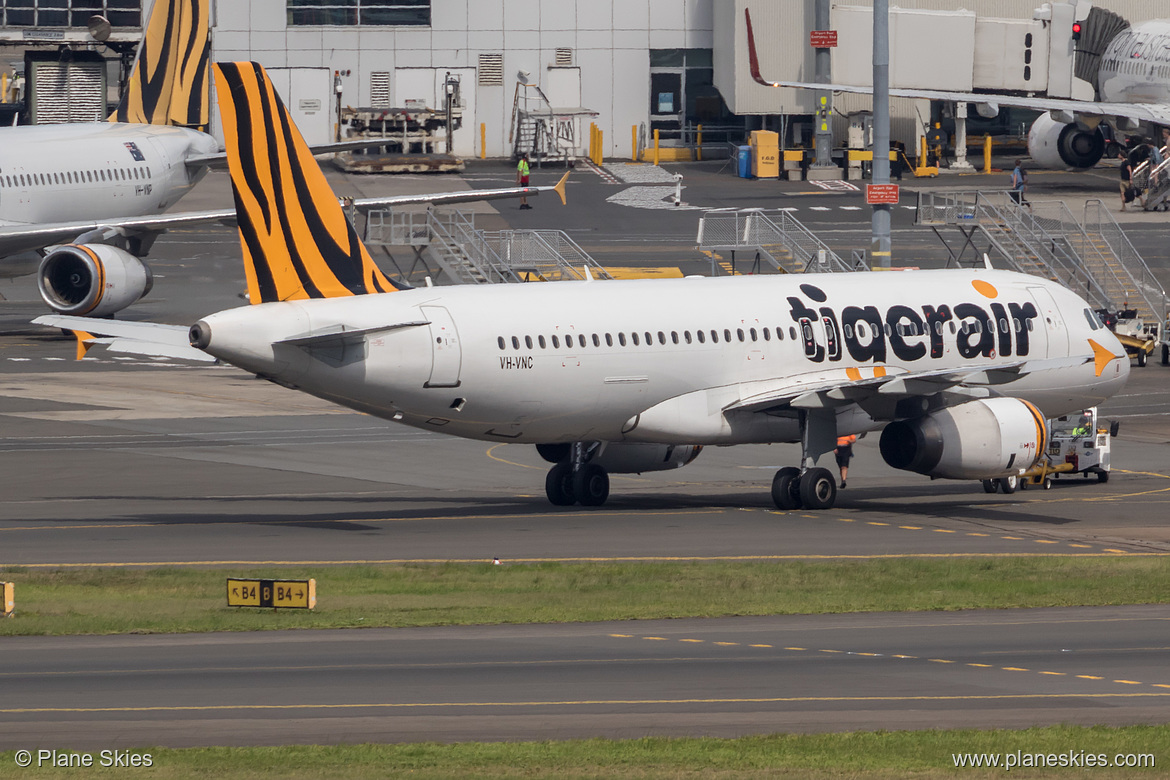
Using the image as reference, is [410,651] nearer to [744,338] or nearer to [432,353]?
[432,353]

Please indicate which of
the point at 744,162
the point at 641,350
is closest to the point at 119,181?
the point at 641,350

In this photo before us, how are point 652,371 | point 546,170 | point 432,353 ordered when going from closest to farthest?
point 432,353, point 652,371, point 546,170

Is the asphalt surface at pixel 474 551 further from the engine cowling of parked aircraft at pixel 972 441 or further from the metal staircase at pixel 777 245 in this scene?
the metal staircase at pixel 777 245

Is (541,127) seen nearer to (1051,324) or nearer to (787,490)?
(1051,324)

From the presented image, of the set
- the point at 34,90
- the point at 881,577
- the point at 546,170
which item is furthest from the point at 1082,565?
the point at 34,90

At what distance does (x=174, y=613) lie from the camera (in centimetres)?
2738

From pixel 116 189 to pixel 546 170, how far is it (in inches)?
1547

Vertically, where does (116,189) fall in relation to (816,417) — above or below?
above

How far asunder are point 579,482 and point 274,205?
29.6ft

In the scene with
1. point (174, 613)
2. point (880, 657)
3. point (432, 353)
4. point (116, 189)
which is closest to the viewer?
point (880, 657)

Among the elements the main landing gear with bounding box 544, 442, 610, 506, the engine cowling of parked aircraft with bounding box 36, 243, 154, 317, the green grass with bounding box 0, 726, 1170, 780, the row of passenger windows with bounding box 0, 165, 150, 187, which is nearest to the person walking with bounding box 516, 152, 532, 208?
the row of passenger windows with bounding box 0, 165, 150, 187

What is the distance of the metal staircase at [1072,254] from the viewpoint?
68.8 metres

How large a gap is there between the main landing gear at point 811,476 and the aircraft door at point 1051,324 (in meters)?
6.00

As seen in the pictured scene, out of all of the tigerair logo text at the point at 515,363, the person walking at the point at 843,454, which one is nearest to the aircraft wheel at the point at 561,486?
the tigerair logo text at the point at 515,363
